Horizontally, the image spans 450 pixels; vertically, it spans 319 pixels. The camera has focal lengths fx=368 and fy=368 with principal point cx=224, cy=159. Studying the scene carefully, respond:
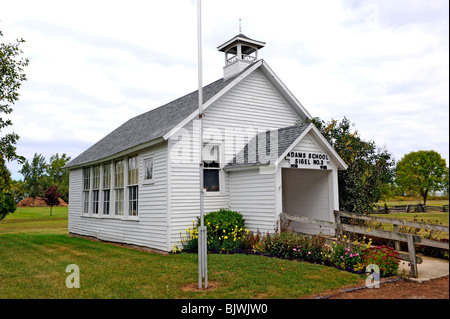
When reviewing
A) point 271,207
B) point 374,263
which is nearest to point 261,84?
point 271,207

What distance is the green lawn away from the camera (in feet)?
24.9

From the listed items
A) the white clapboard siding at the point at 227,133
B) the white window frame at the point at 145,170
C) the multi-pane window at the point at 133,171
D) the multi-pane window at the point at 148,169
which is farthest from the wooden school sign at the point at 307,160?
the multi-pane window at the point at 133,171

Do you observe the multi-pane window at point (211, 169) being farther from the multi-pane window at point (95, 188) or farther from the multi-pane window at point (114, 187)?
the multi-pane window at point (95, 188)

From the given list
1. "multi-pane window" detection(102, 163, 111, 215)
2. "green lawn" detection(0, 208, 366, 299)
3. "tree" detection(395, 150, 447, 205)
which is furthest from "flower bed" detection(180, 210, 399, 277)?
"tree" detection(395, 150, 447, 205)

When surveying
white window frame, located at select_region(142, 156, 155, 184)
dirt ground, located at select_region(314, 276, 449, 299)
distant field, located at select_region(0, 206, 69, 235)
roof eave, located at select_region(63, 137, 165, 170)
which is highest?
roof eave, located at select_region(63, 137, 165, 170)

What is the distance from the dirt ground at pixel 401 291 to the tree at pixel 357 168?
676 cm

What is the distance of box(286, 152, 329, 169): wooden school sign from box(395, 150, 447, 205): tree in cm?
4442

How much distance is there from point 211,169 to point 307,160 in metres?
3.64

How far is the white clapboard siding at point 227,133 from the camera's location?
1301 centimetres

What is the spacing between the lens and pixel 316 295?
7297mm

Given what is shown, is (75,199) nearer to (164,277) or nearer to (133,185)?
(133,185)

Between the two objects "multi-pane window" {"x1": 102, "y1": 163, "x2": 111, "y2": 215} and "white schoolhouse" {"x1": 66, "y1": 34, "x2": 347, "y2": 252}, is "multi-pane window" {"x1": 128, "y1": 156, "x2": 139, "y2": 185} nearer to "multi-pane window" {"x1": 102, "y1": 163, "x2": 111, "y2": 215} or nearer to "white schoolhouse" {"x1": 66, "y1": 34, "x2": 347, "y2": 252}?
"white schoolhouse" {"x1": 66, "y1": 34, "x2": 347, "y2": 252}

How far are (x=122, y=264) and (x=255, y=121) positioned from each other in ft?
26.1
